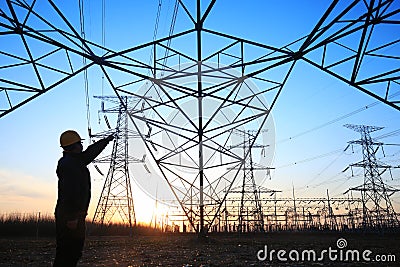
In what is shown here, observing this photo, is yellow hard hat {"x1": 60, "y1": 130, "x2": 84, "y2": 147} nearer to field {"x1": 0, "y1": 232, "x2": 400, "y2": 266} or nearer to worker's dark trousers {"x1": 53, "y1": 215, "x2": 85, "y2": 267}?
worker's dark trousers {"x1": 53, "y1": 215, "x2": 85, "y2": 267}

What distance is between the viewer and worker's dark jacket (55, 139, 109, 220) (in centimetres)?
371

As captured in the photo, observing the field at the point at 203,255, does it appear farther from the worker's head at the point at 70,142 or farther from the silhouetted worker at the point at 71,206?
the worker's head at the point at 70,142

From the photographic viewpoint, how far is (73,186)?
3750mm

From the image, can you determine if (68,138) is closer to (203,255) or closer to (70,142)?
(70,142)

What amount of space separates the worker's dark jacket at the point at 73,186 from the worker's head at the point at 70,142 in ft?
0.23

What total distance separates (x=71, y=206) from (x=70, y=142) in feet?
2.39

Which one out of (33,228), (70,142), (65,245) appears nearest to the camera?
(65,245)

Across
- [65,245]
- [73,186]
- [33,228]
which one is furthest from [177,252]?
[33,228]

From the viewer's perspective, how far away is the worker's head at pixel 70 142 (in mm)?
4070

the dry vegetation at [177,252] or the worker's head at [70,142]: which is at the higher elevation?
the worker's head at [70,142]

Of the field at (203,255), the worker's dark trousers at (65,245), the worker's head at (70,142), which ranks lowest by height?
the field at (203,255)

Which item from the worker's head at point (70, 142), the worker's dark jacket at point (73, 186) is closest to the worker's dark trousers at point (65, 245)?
the worker's dark jacket at point (73, 186)

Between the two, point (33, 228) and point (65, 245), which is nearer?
point (65, 245)

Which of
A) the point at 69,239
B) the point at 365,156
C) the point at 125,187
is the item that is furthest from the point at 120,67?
the point at 365,156
